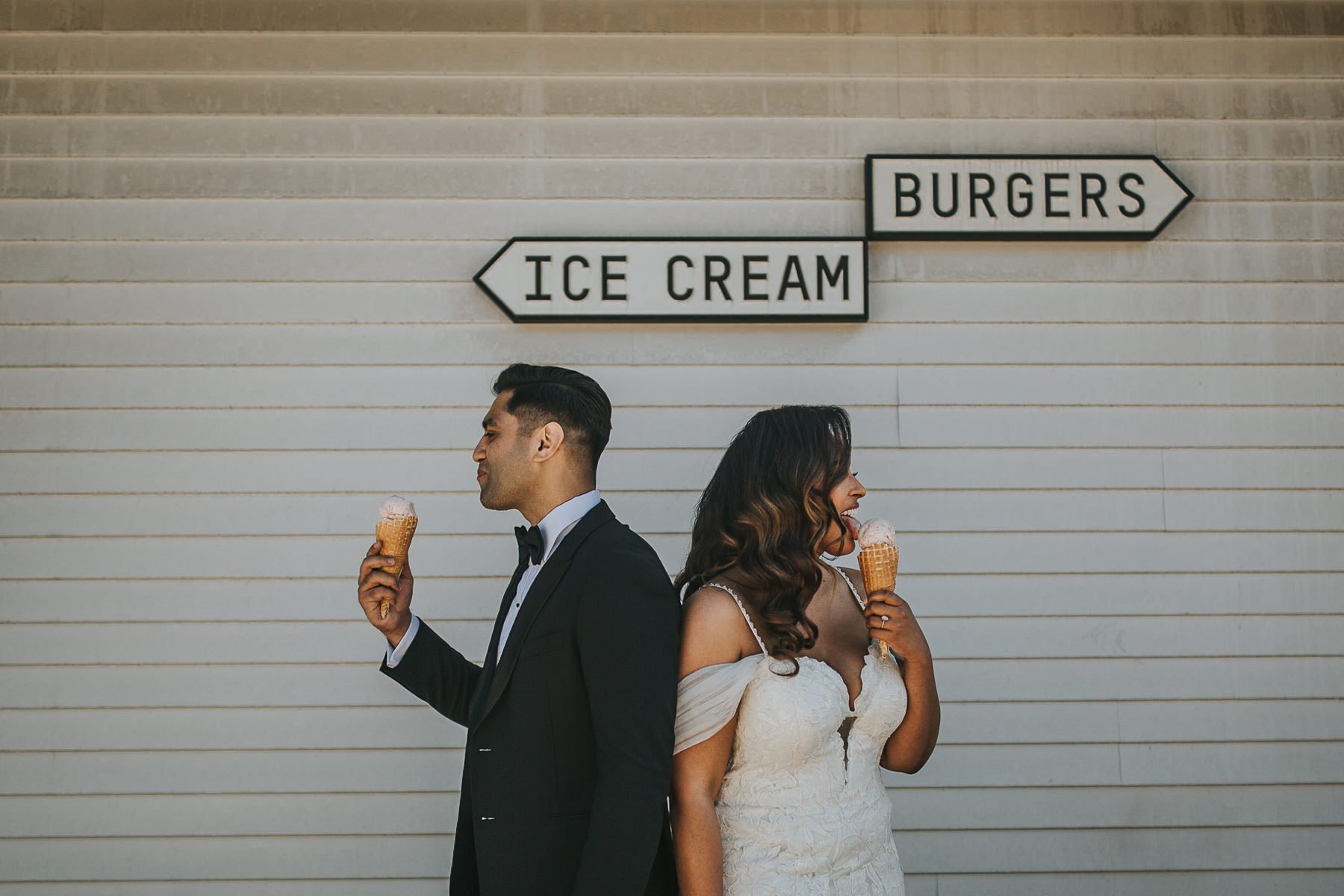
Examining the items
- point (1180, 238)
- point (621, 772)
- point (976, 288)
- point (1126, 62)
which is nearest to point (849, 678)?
point (621, 772)

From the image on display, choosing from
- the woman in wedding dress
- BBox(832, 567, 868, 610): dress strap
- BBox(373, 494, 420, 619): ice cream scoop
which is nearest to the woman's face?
the woman in wedding dress

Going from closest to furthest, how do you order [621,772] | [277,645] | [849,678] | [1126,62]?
[621,772] → [849,678] → [277,645] → [1126,62]

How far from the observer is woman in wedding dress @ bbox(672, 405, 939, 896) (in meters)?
2.14

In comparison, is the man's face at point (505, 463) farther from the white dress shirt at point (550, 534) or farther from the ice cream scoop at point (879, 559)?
the ice cream scoop at point (879, 559)

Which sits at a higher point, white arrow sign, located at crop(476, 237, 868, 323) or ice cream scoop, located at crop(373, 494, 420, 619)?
white arrow sign, located at crop(476, 237, 868, 323)

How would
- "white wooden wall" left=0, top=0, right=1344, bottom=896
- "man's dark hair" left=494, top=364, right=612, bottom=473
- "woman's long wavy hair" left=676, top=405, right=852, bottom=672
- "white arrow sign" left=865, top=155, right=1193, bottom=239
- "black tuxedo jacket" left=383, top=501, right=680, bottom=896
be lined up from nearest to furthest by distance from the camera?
1. "black tuxedo jacket" left=383, top=501, right=680, bottom=896
2. "woman's long wavy hair" left=676, top=405, right=852, bottom=672
3. "man's dark hair" left=494, top=364, right=612, bottom=473
4. "white wooden wall" left=0, top=0, right=1344, bottom=896
5. "white arrow sign" left=865, top=155, right=1193, bottom=239

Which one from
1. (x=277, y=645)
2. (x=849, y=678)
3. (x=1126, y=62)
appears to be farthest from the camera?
(x=1126, y=62)

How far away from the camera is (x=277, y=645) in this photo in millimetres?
3770

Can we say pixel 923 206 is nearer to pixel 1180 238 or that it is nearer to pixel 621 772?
pixel 1180 238

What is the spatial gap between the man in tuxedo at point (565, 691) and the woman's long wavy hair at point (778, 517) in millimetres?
187

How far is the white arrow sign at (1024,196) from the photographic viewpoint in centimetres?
390

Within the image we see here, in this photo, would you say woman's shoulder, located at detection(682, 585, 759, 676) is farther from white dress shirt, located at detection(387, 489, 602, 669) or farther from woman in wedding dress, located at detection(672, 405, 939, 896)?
white dress shirt, located at detection(387, 489, 602, 669)

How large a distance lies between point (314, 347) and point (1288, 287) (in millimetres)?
3573

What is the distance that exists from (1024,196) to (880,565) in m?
2.18
